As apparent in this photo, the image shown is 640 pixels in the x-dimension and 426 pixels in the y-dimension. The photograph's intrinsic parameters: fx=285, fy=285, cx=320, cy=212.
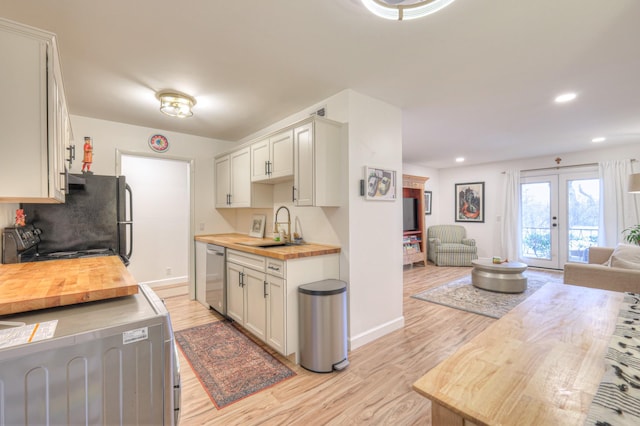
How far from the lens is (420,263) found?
22.4ft

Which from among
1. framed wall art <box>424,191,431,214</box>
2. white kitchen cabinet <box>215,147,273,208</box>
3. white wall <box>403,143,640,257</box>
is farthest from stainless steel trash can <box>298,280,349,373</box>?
framed wall art <box>424,191,431,214</box>

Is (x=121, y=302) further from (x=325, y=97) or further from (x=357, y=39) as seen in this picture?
(x=325, y=97)

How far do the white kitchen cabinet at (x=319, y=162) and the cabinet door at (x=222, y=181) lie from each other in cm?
162

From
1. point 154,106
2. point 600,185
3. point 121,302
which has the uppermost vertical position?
point 154,106

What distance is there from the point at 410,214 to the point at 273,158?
14.2ft

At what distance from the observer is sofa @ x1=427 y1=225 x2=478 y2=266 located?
21.4 feet

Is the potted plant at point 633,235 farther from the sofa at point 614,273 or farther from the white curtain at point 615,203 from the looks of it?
the sofa at point 614,273

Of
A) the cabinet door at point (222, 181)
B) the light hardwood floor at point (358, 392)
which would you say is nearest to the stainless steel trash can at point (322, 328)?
the light hardwood floor at point (358, 392)

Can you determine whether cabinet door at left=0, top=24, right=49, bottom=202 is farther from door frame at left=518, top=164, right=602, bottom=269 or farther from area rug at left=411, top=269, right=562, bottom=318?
door frame at left=518, top=164, right=602, bottom=269

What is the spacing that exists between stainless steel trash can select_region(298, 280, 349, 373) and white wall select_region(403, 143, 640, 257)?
5.41 metres

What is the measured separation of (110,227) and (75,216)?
0.28m

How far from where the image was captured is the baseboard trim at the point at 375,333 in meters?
2.69

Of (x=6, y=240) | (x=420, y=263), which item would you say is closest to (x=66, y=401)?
→ (x=6, y=240)

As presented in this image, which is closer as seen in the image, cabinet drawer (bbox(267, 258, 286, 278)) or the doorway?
cabinet drawer (bbox(267, 258, 286, 278))
